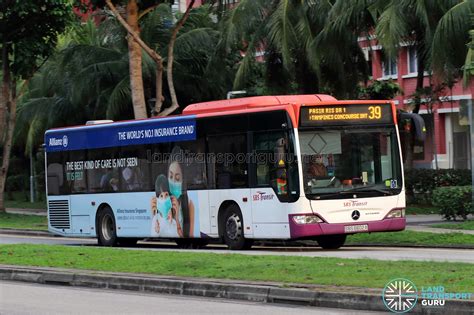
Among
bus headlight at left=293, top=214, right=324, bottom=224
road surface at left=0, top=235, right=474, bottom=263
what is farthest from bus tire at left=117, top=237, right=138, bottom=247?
bus headlight at left=293, top=214, right=324, bottom=224

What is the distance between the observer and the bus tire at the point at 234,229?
69.6 feet

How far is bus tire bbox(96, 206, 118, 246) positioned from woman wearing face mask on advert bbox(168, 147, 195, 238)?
9.55ft

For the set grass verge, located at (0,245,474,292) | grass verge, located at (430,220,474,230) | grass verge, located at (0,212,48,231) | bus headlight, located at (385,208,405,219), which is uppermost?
bus headlight, located at (385,208,405,219)

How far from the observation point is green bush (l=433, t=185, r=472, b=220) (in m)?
26.0

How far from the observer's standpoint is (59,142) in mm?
27188

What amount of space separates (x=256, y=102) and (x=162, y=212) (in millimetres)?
4206

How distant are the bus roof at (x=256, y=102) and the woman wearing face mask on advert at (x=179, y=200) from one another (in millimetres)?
1210

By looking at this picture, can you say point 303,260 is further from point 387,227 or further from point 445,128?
point 445,128

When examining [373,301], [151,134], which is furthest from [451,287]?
[151,134]

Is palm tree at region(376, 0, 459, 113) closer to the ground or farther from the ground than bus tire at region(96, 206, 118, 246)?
farther from the ground

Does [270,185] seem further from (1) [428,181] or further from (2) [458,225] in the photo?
(1) [428,181]

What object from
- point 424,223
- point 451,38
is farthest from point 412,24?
point 424,223

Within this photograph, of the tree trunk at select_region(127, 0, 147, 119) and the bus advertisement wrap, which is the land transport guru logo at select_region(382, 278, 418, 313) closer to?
the bus advertisement wrap

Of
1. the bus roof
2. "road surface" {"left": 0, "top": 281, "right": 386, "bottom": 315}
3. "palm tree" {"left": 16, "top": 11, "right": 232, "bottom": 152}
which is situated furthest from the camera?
"palm tree" {"left": 16, "top": 11, "right": 232, "bottom": 152}
